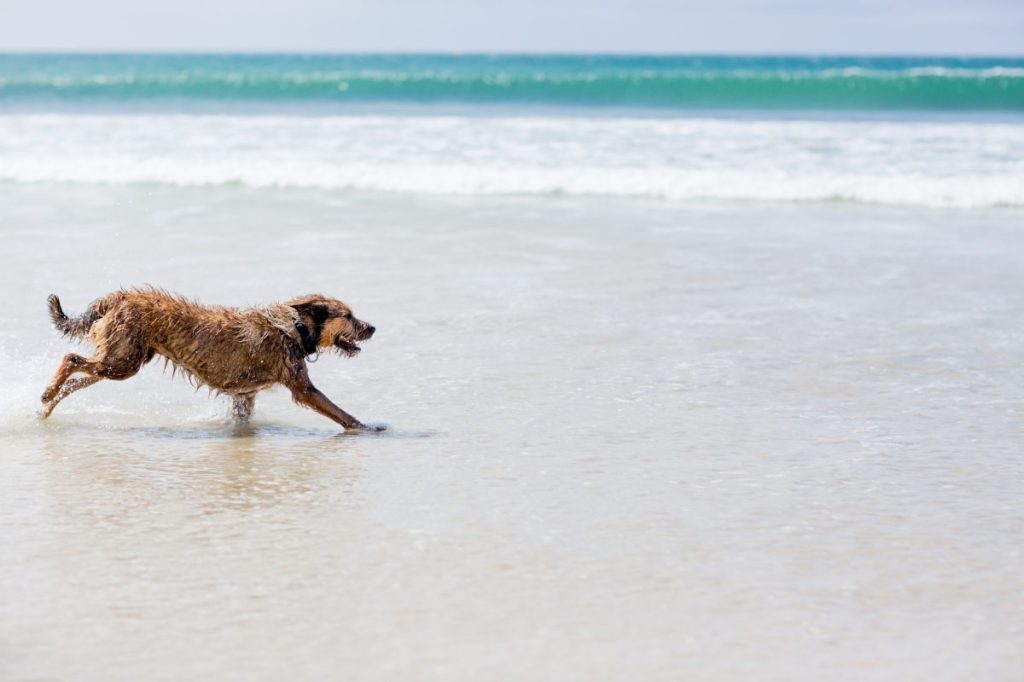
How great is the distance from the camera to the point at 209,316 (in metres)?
6.62

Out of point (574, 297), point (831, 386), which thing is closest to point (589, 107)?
point (574, 297)

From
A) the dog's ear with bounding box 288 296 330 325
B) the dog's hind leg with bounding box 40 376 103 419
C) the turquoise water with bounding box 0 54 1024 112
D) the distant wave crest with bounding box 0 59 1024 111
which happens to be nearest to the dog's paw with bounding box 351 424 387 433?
the dog's ear with bounding box 288 296 330 325

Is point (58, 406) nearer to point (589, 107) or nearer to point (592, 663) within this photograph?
point (592, 663)

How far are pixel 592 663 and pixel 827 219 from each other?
431 inches

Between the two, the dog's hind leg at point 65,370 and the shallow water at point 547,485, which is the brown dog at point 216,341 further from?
the shallow water at point 547,485

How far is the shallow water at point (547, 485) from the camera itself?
4129 millimetres

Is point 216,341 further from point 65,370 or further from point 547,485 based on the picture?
point 547,485

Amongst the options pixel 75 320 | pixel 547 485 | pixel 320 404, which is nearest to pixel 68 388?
pixel 75 320

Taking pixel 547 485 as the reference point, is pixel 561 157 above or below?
above

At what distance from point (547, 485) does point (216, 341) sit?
1967mm

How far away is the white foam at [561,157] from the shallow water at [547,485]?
498 centimetres

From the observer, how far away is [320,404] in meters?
6.61

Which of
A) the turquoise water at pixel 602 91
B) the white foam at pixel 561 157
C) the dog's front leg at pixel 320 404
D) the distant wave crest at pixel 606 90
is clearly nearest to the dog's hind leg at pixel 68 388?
the dog's front leg at pixel 320 404

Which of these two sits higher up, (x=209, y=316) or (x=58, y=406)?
(x=209, y=316)
